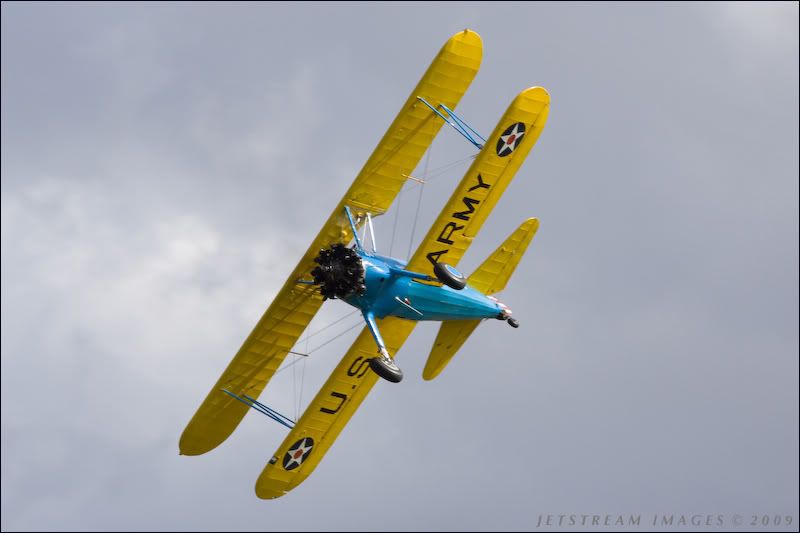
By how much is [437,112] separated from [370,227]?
9.21 feet

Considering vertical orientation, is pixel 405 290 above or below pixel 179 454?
above

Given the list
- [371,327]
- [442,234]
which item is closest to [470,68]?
[442,234]

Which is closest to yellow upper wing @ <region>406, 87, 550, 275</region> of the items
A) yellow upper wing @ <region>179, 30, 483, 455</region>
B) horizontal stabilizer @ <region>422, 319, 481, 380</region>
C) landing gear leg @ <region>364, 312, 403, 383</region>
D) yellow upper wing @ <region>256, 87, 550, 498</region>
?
yellow upper wing @ <region>256, 87, 550, 498</region>

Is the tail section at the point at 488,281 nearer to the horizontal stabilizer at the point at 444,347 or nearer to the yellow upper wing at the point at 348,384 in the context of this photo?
the horizontal stabilizer at the point at 444,347

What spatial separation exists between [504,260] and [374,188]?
14.4 ft

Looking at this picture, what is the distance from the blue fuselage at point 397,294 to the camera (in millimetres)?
33094

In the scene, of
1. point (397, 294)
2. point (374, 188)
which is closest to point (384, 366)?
point (397, 294)

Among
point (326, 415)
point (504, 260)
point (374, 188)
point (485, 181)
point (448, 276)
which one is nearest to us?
point (448, 276)

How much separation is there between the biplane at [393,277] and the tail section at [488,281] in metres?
0.02

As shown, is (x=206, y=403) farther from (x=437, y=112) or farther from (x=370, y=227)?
(x=437, y=112)

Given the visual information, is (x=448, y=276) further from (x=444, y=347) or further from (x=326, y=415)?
(x=326, y=415)

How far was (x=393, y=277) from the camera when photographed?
3322cm

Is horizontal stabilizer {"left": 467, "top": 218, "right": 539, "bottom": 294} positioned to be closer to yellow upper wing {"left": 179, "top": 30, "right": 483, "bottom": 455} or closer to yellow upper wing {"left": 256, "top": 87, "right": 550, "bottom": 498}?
yellow upper wing {"left": 256, "top": 87, "right": 550, "bottom": 498}

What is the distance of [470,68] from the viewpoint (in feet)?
108
